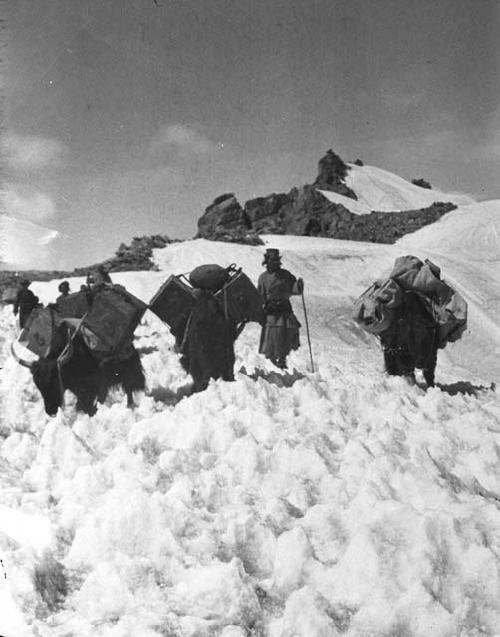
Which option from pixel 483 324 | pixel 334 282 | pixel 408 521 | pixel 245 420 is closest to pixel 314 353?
pixel 334 282

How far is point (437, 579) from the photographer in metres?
2.24

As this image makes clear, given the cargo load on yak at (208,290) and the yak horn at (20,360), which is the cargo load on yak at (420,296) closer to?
the cargo load on yak at (208,290)

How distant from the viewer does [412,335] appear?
5.89 meters

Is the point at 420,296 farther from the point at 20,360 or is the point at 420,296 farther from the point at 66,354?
the point at 20,360

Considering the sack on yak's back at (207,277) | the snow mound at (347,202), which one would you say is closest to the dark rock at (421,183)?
the snow mound at (347,202)

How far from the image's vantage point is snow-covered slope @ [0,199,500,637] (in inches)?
87.9

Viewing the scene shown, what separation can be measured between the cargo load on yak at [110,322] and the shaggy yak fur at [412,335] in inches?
88.7

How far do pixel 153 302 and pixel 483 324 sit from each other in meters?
8.02

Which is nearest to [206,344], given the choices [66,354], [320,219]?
[66,354]

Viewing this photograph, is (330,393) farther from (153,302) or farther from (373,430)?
(153,302)

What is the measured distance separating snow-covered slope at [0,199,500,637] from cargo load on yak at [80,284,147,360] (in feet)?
3.05

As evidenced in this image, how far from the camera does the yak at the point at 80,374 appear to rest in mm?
5316

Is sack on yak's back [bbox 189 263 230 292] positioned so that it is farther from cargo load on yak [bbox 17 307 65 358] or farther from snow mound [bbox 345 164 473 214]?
snow mound [bbox 345 164 473 214]

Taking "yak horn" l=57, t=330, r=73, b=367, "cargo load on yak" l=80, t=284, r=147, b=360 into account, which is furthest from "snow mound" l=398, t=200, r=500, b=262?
"yak horn" l=57, t=330, r=73, b=367
